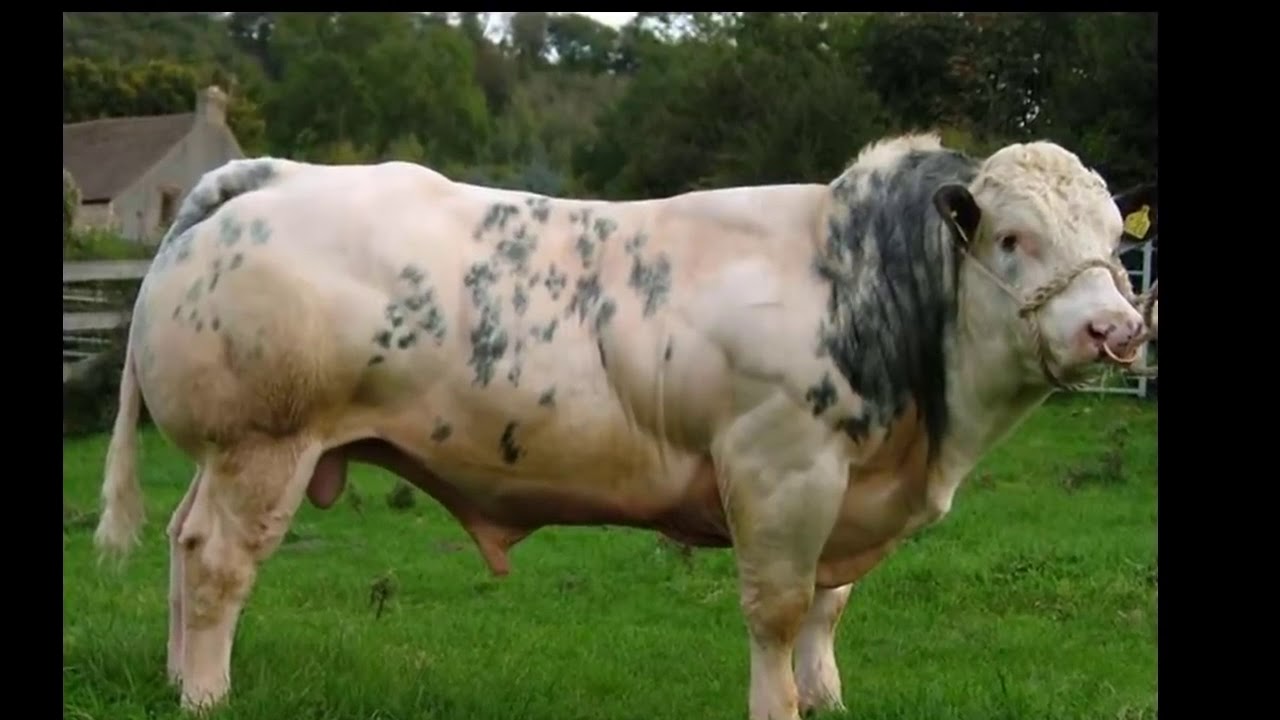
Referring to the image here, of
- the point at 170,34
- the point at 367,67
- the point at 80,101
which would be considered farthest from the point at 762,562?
the point at 170,34

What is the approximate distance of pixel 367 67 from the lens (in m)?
45.4

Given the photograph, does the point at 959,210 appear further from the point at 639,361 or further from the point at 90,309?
the point at 90,309

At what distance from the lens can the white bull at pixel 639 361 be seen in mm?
4996

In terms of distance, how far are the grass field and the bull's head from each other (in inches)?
53.1

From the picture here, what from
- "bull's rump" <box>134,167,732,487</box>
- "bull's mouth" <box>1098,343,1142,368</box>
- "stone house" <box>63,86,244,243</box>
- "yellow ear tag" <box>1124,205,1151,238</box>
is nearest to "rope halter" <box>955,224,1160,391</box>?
"bull's mouth" <box>1098,343,1142,368</box>

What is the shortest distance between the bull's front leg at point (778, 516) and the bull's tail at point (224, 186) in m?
2.00

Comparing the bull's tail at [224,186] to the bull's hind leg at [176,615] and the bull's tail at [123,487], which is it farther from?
the bull's hind leg at [176,615]

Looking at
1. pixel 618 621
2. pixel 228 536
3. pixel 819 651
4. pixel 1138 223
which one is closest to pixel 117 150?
pixel 618 621

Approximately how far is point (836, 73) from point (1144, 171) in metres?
6.45

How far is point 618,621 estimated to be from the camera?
779cm

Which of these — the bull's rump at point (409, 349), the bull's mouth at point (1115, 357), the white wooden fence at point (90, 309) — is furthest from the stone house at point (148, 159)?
the bull's mouth at point (1115, 357)

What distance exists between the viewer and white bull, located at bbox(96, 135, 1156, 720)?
5.00 m

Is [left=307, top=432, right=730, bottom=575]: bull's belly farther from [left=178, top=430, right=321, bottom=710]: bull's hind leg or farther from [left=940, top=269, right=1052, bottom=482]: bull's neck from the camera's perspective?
[left=940, top=269, right=1052, bottom=482]: bull's neck

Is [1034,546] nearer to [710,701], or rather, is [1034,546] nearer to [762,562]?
[710,701]
